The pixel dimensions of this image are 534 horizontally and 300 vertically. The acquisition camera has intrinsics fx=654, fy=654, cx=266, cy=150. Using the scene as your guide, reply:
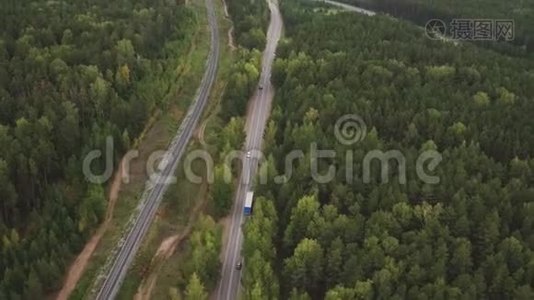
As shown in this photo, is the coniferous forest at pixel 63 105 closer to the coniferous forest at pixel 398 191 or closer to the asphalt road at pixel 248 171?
the asphalt road at pixel 248 171

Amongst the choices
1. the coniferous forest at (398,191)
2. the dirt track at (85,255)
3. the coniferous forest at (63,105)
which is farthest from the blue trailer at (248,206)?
the coniferous forest at (63,105)

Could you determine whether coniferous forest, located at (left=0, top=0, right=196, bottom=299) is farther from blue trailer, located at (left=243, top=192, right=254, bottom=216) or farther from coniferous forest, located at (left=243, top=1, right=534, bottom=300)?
coniferous forest, located at (left=243, top=1, right=534, bottom=300)

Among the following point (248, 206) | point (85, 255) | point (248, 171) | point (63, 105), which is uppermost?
point (63, 105)

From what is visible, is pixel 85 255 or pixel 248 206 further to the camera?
pixel 248 206

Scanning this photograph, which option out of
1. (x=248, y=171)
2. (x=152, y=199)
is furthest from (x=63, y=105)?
(x=248, y=171)

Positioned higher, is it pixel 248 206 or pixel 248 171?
pixel 248 171

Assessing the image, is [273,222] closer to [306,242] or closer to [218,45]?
[306,242]

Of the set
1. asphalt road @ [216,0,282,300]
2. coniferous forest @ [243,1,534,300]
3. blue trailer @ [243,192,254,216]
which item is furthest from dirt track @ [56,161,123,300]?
coniferous forest @ [243,1,534,300]

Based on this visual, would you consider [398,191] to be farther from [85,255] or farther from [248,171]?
[85,255]
